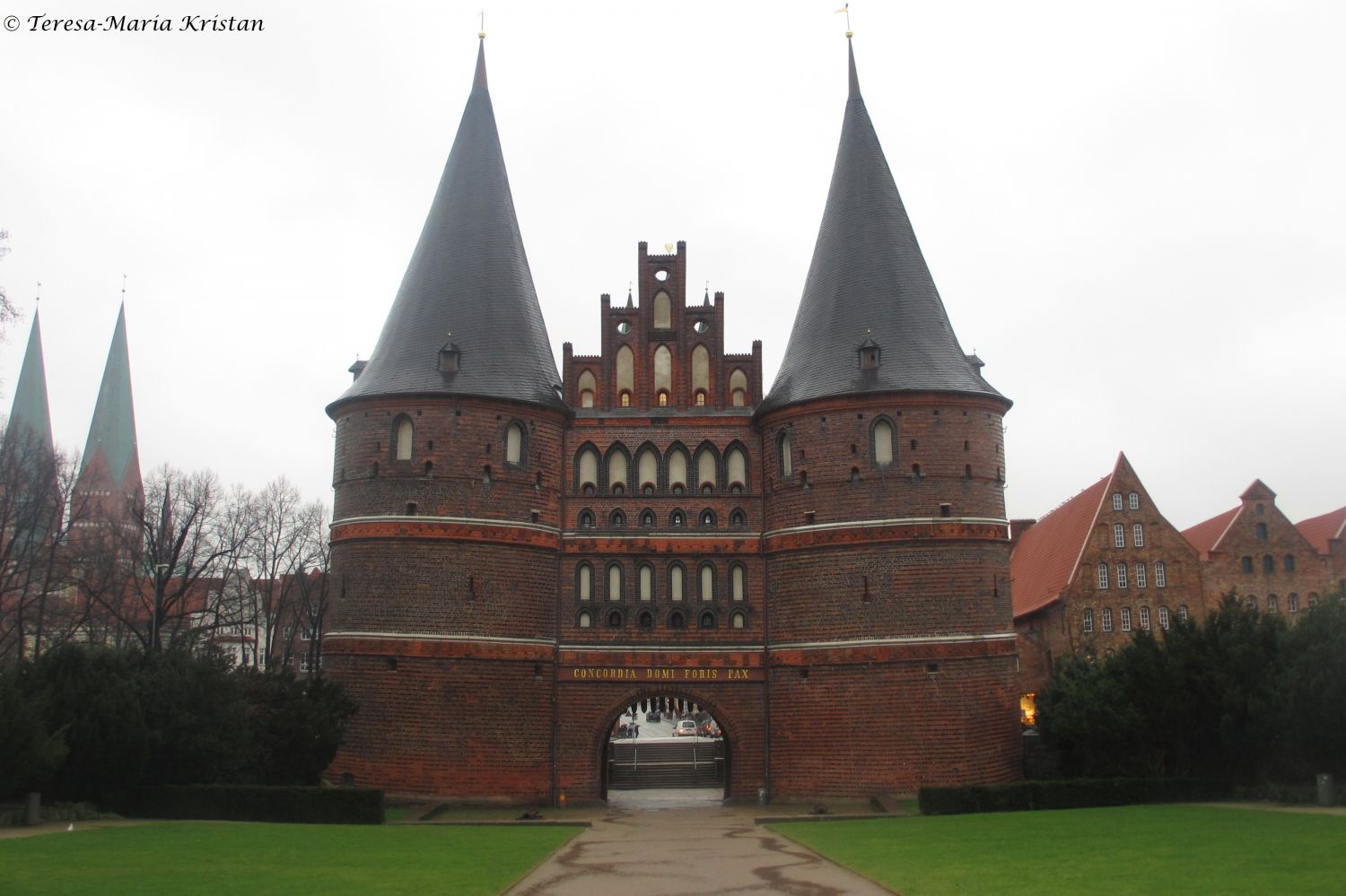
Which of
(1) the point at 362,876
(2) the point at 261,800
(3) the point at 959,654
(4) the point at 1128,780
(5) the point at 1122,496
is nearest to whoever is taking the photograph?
(1) the point at 362,876

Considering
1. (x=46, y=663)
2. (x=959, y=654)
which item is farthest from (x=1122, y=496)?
(x=46, y=663)

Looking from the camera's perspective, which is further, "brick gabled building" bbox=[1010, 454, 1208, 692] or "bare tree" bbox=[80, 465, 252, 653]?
"brick gabled building" bbox=[1010, 454, 1208, 692]

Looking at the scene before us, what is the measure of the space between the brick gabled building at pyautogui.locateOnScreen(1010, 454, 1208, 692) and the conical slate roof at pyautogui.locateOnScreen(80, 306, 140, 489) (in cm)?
4947

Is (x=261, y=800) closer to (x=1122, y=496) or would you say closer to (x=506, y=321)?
(x=506, y=321)

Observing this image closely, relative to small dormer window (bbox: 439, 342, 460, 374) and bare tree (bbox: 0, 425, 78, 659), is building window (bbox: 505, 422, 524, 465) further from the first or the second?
bare tree (bbox: 0, 425, 78, 659)

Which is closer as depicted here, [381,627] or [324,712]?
[324,712]

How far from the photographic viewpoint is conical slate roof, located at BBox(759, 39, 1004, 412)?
1248 inches

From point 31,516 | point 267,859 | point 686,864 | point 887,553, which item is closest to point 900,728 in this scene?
point 887,553

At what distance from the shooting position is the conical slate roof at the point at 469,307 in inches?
1255

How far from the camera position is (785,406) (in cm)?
3216

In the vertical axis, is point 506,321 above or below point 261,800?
above

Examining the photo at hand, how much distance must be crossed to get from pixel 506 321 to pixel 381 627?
8.86 m

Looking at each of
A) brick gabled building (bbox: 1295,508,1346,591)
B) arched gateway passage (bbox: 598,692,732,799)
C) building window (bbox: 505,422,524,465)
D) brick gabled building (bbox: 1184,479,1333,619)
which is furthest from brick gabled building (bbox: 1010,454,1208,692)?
building window (bbox: 505,422,524,465)

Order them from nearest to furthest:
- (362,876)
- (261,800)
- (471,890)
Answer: (471,890) < (362,876) < (261,800)
